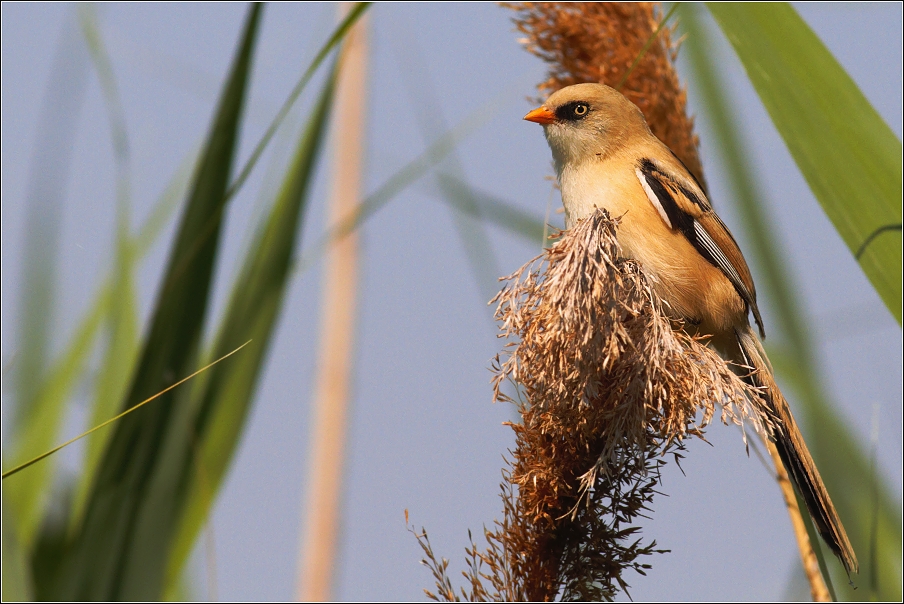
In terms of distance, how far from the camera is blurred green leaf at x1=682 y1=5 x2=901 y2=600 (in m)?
2.02

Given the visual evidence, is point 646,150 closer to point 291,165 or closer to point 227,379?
point 291,165

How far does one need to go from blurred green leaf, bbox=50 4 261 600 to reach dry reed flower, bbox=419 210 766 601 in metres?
0.60

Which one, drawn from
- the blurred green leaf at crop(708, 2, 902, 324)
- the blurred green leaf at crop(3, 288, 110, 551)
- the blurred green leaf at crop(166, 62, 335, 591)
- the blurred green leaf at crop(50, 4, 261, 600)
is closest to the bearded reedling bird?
the blurred green leaf at crop(708, 2, 902, 324)

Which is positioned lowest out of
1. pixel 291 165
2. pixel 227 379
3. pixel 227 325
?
pixel 227 379

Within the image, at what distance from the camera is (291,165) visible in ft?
6.44

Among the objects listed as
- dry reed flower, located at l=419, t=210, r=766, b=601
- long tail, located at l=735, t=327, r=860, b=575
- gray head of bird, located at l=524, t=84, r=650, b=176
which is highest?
gray head of bird, located at l=524, t=84, r=650, b=176

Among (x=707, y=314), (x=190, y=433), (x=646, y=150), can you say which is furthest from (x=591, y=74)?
(x=190, y=433)

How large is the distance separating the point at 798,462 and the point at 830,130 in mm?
903

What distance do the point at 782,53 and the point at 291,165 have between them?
4.13 ft

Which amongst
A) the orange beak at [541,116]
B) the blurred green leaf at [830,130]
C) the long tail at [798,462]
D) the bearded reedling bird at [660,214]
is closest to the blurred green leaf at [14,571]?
the long tail at [798,462]

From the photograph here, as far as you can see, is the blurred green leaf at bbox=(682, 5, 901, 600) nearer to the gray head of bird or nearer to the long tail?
the long tail

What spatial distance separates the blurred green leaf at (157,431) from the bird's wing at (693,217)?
4.67 ft

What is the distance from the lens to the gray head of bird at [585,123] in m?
2.78

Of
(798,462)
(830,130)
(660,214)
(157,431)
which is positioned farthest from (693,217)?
(157,431)
